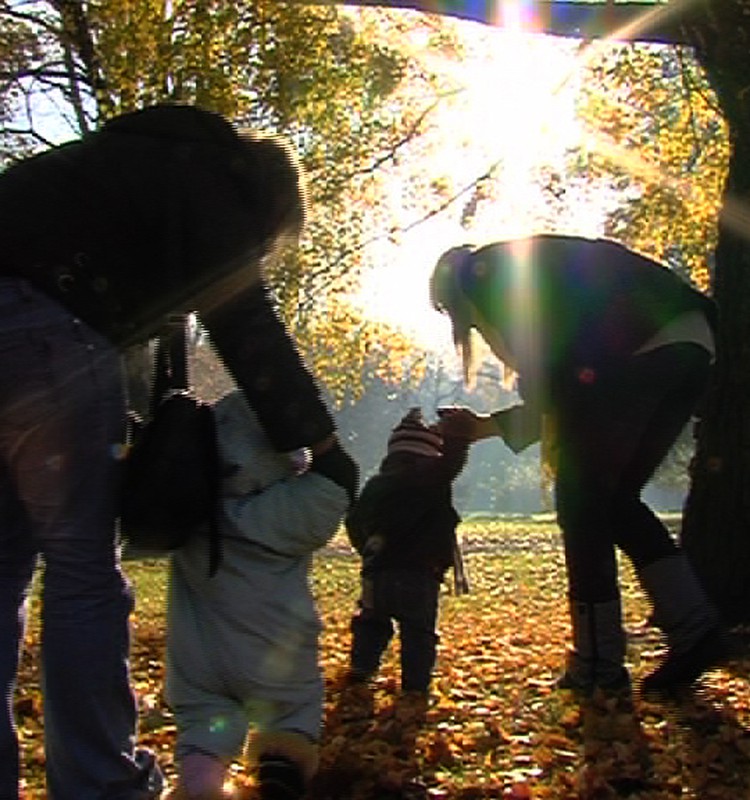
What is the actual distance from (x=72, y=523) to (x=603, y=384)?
217 centimetres

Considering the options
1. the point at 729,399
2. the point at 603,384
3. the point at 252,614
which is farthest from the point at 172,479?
the point at 729,399

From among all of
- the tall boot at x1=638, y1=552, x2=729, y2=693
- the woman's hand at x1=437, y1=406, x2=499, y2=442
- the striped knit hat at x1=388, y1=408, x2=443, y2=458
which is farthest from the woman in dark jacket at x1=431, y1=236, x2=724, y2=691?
the striped knit hat at x1=388, y1=408, x2=443, y2=458

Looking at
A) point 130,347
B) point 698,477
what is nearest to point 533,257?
point 130,347

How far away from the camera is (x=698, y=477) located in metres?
7.03

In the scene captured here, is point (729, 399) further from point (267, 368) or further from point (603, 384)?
point (267, 368)

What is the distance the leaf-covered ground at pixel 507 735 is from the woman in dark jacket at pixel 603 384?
248mm

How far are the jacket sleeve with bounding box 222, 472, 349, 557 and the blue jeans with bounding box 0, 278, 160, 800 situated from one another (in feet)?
1.22

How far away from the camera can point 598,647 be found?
16.1 feet

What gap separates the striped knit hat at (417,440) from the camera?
553cm

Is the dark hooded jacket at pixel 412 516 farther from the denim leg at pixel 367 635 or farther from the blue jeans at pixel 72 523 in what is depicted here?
the blue jeans at pixel 72 523

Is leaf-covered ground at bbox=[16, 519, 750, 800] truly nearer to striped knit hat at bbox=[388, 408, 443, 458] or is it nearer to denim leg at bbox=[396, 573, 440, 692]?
denim leg at bbox=[396, 573, 440, 692]

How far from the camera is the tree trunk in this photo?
6711 mm

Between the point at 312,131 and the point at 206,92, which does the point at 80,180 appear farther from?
the point at 312,131

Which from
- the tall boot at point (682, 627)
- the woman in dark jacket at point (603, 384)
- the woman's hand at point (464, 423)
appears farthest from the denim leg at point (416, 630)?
the tall boot at point (682, 627)
